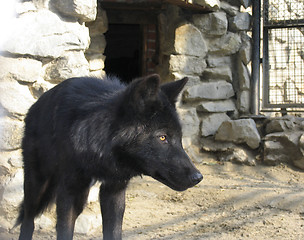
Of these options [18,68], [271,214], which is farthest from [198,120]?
[18,68]

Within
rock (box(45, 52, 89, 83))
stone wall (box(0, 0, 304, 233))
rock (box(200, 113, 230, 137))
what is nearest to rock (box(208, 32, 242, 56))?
stone wall (box(0, 0, 304, 233))

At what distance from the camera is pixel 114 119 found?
2.53m

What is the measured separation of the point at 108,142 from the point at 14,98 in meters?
1.22

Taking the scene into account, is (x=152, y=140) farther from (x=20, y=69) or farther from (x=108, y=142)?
(x=20, y=69)

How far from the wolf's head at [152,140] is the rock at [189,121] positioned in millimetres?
3218

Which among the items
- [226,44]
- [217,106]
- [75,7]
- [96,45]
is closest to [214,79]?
[217,106]

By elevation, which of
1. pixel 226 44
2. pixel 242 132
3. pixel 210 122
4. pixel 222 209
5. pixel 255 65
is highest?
pixel 226 44

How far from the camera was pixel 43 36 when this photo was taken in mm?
3395

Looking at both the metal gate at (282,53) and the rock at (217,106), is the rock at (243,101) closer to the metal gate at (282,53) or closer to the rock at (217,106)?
the rock at (217,106)

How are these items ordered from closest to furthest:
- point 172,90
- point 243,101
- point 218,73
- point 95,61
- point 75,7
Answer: point 172,90, point 75,7, point 95,61, point 218,73, point 243,101

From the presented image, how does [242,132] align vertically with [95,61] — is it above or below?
below

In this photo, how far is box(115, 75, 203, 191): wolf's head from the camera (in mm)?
2451

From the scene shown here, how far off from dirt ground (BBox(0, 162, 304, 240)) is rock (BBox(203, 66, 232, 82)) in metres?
1.51

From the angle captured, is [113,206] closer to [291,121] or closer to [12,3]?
[12,3]
